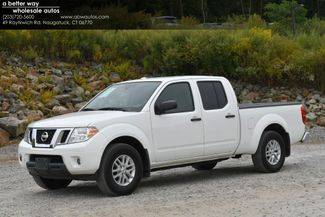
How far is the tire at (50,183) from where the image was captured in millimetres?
10121

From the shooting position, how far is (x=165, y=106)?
9.65 meters

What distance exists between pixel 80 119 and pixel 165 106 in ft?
4.52

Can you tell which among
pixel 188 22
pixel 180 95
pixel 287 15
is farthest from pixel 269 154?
pixel 188 22

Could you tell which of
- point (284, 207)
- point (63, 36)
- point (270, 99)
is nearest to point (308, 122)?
point (270, 99)

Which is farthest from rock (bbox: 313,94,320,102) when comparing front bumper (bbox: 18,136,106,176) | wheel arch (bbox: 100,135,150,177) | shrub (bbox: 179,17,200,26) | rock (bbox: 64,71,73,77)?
front bumper (bbox: 18,136,106,176)

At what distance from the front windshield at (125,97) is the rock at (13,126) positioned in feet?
24.9

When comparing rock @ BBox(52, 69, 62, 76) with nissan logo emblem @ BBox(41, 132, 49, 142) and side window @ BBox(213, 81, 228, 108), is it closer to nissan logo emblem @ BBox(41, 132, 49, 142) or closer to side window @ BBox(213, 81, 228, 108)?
side window @ BBox(213, 81, 228, 108)

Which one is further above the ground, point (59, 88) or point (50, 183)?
point (59, 88)

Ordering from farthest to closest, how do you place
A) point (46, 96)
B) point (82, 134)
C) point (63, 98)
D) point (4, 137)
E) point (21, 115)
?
point (63, 98), point (46, 96), point (21, 115), point (4, 137), point (82, 134)

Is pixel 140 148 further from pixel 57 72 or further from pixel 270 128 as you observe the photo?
pixel 57 72

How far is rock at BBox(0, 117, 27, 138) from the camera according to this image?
1756 centimetres

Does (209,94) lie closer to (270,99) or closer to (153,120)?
(153,120)

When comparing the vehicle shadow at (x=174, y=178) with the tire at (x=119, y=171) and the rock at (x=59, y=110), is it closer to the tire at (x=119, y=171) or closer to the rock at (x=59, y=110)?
the tire at (x=119, y=171)

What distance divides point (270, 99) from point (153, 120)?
45.4ft
